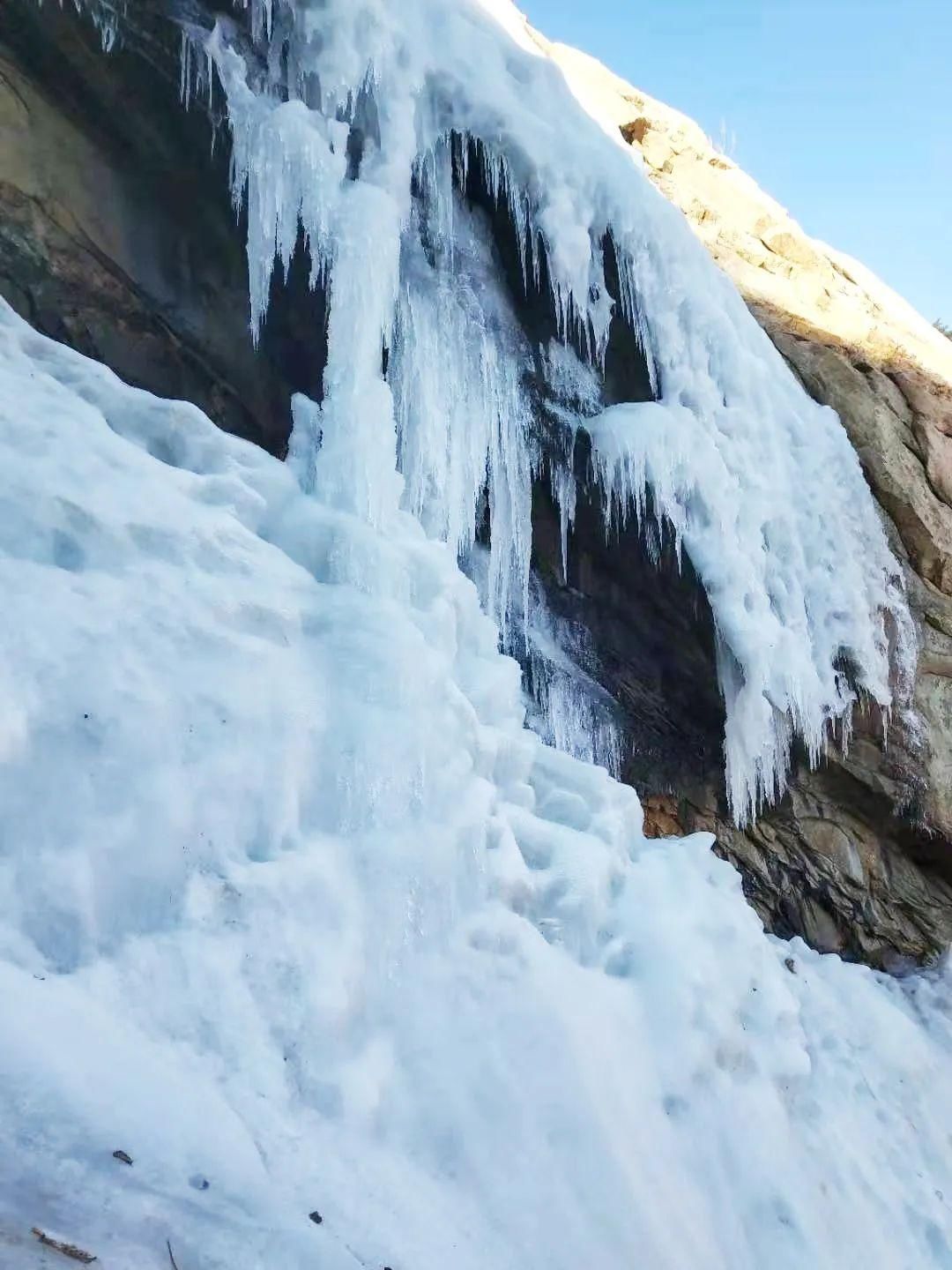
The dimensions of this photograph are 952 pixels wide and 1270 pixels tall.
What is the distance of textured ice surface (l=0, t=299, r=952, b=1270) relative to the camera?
6.77 feet

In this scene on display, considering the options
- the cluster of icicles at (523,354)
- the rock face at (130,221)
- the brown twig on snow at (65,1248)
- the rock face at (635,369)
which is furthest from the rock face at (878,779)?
the brown twig on snow at (65,1248)

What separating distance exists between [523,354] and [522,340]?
0.09m

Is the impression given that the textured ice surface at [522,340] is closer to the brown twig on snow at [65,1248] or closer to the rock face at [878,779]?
the rock face at [878,779]

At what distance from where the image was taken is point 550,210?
5.88 m

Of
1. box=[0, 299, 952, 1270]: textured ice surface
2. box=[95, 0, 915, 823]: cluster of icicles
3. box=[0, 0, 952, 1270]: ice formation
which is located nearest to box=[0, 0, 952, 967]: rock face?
box=[95, 0, 915, 823]: cluster of icicles

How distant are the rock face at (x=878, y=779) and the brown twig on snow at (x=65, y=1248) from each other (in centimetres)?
670

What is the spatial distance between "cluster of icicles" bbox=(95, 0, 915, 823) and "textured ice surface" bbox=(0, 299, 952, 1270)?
984 mm

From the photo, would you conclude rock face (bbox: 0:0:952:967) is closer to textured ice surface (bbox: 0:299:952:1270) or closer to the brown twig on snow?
textured ice surface (bbox: 0:299:952:1270)

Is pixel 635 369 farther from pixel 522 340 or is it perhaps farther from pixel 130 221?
pixel 130 221

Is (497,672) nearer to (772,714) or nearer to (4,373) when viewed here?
(4,373)

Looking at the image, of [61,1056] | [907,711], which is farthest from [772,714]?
[61,1056]

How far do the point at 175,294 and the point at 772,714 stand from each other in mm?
4973

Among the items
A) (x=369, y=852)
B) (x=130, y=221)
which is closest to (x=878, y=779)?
(x=369, y=852)

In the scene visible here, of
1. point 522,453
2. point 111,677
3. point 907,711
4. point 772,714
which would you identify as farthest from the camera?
point 907,711
